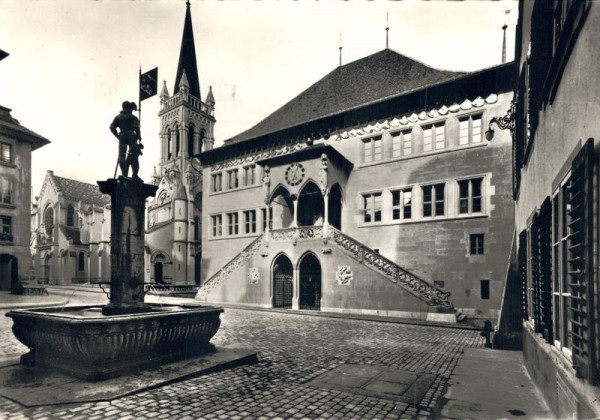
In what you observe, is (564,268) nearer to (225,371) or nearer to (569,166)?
(569,166)

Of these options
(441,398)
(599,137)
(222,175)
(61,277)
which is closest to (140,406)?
(441,398)

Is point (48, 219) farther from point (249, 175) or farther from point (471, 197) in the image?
point (471, 197)

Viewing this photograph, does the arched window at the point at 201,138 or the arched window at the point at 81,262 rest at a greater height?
the arched window at the point at 201,138

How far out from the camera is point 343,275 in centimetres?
2011

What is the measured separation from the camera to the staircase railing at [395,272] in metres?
17.3

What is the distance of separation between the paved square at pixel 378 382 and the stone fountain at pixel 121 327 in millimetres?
2863

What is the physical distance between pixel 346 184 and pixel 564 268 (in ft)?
65.6

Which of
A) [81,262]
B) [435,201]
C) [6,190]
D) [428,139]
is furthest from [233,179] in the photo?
[81,262]

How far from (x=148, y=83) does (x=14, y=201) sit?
29616mm

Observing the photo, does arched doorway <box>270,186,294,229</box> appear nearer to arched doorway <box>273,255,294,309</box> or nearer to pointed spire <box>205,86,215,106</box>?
arched doorway <box>273,255,294,309</box>

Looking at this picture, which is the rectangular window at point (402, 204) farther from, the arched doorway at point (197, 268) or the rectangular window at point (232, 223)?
the arched doorway at point (197, 268)

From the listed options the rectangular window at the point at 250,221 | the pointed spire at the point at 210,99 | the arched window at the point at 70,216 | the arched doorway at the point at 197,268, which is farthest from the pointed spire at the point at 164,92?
the rectangular window at the point at 250,221

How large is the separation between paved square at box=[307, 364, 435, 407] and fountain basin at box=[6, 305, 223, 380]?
2.86 meters

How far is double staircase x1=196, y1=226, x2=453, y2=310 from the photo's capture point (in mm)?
17453
